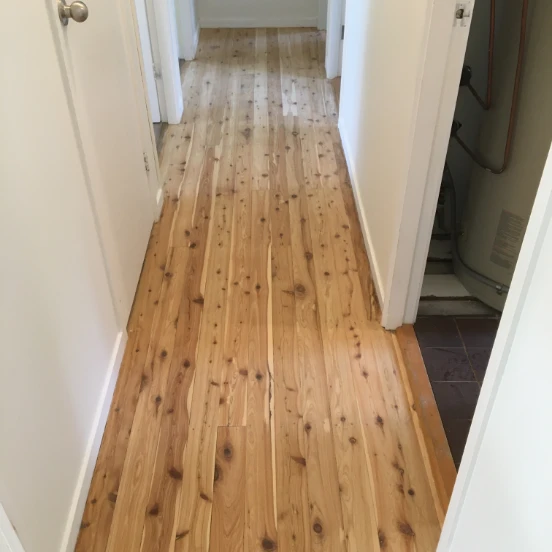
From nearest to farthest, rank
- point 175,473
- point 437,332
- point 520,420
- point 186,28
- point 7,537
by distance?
point 520,420
point 7,537
point 175,473
point 437,332
point 186,28

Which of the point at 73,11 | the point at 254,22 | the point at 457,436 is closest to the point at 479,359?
the point at 457,436

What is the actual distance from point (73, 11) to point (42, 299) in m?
0.72

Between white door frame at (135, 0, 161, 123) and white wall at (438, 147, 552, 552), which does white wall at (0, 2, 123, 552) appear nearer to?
white wall at (438, 147, 552, 552)

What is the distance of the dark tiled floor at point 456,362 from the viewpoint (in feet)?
5.69

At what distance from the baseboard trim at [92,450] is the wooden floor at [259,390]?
0.03 meters

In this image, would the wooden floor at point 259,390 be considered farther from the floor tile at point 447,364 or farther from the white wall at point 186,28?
the white wall at point 186,28

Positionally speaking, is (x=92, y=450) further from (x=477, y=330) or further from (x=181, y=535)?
(x=477, y=330)

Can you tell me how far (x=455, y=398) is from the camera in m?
1.81

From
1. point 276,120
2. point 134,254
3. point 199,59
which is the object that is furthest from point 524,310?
point 199,59

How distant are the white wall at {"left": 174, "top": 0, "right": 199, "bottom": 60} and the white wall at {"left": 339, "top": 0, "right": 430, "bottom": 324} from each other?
5.46 ft

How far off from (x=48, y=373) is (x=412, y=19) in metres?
1.39

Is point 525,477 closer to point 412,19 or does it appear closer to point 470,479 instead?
point 470,479

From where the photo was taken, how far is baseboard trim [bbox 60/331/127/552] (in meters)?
1.39

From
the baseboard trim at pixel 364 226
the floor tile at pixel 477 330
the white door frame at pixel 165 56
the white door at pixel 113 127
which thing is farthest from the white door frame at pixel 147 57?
the floor tile at pixel 477 330
